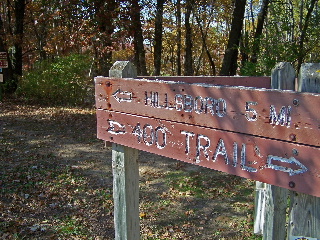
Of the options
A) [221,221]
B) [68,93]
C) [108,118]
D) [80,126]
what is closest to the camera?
[108,118]

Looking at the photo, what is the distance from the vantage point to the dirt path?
4.28 m

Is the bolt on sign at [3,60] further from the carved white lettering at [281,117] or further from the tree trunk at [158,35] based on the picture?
the carved white lettering at [281,117]

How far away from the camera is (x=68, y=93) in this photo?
43.1 feet

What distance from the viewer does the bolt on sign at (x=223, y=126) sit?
5.04ft

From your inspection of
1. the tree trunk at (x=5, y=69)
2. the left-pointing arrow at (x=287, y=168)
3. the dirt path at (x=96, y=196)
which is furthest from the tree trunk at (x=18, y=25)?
the left-pointing arrow at (x=287, y=168)

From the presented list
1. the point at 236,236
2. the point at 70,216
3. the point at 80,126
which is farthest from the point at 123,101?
the point at 80,126

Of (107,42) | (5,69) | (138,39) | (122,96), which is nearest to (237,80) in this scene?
(122,96)

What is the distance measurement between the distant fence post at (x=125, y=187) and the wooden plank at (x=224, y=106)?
216 mm

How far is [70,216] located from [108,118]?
260 centimetres

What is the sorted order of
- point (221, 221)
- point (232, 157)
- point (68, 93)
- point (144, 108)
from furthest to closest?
point (68, 93) → point (221, 221) → point (144, 108) → point (232, 157)

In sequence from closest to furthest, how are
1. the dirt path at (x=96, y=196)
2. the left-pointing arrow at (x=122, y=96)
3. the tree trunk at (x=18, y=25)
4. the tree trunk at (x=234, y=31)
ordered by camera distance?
the left-pointing arrow at (x=122, y=96)
the dirt path at (x=96, y=196)
the tree trunk at (x=234, y=31)
the tree trunk at (x=18, y=25)

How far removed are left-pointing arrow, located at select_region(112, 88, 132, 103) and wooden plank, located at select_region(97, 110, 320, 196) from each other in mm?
98

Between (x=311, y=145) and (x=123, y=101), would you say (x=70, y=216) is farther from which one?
(x=311, y=145)

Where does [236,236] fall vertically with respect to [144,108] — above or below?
below
